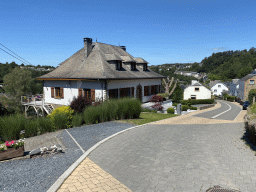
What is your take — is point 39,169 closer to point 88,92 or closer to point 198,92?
point 88,92

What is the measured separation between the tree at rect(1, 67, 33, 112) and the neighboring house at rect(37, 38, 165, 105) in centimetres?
1453

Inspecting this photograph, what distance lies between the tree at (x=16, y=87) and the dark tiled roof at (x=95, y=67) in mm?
16019

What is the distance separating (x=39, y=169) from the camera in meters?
6.23

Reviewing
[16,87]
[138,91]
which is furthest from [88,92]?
[16,87]

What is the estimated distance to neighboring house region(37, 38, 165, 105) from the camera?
20.6 m

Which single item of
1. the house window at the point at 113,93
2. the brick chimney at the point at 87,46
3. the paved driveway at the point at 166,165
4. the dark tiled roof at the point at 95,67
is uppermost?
the brick chimney at the point at 87,46

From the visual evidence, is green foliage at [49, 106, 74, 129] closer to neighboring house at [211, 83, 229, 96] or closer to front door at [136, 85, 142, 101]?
front door at [136, 85, 142, 101]

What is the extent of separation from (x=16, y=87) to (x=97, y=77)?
25284 mm

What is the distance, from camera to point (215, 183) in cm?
542

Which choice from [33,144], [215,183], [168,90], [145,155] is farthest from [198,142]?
[168,90]

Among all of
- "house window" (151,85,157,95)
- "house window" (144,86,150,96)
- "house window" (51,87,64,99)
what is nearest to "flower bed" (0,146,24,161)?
"house window" (51,87,64,99)

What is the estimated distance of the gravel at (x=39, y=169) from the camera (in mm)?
5232

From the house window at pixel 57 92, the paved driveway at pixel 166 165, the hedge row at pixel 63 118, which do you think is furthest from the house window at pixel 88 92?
the paved driveway at pixel 166 165

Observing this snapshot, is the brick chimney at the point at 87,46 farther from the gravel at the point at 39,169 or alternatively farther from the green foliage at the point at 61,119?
the gravel at the point at 39,169
